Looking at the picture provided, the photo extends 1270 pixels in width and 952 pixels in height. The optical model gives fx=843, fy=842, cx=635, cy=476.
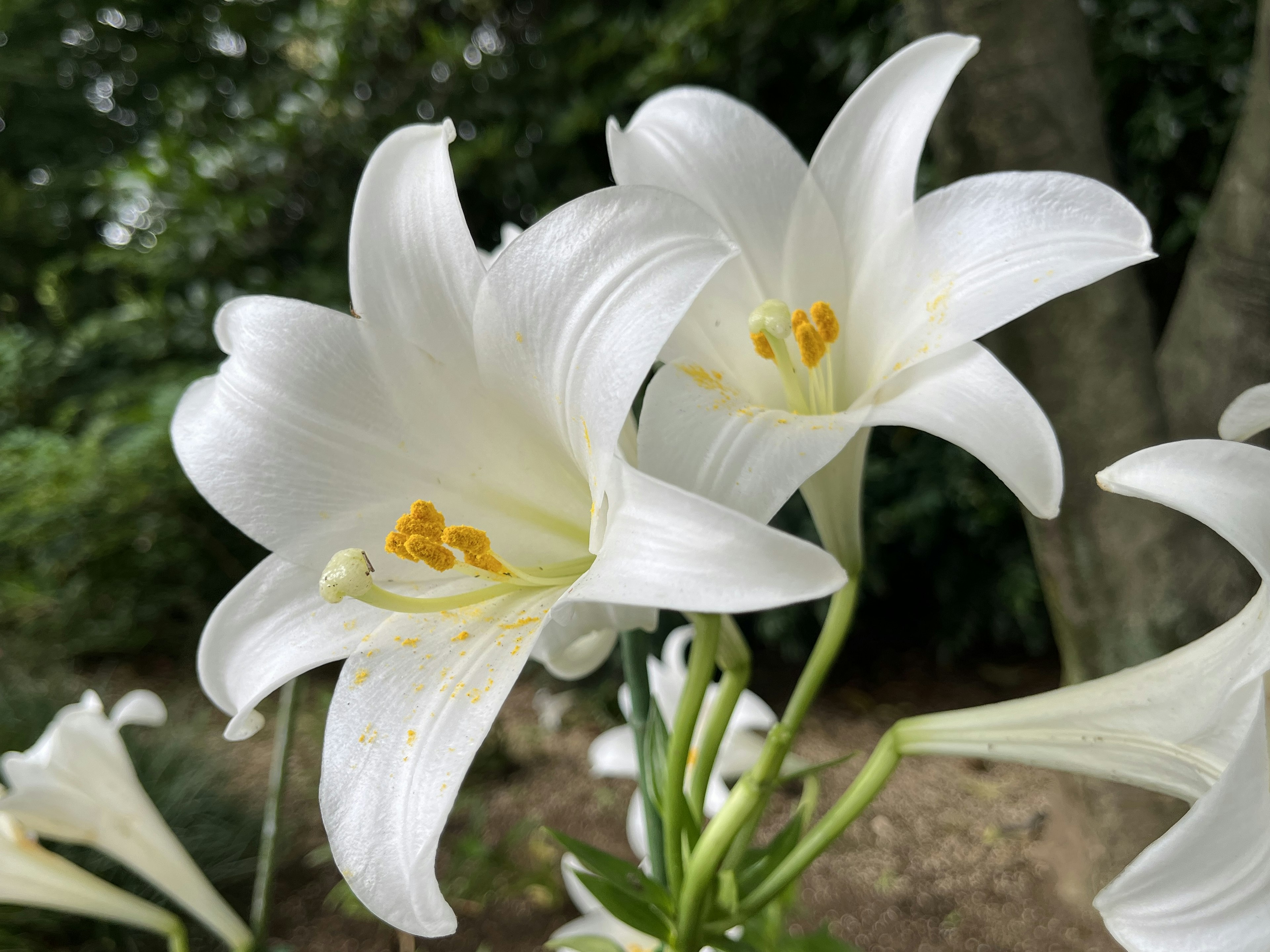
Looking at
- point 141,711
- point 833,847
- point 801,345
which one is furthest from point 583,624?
point 833,847

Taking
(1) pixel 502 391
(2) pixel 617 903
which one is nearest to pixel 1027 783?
(2) pixel 617 903

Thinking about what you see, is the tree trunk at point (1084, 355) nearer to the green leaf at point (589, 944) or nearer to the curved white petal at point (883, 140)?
the curved white petal at point (883, 140)

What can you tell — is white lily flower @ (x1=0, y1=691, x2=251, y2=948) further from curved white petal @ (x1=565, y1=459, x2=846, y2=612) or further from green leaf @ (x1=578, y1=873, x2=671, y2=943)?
curved white petal @ (x1=565, y1=459, x2=846, y2=612)

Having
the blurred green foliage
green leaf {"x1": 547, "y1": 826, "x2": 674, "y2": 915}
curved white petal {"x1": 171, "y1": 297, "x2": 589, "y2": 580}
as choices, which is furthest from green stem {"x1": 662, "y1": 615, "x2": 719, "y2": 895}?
the blurred green foliage

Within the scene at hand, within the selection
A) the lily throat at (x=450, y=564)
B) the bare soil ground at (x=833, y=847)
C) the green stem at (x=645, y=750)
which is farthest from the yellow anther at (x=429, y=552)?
the bare soil ground at (x=833, y=847)

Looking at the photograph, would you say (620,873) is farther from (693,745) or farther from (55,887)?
(55,887)

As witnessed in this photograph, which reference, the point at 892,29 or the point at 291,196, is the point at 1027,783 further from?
the point at 291,196

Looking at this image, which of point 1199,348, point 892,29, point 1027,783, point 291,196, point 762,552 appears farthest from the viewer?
point 291,196
